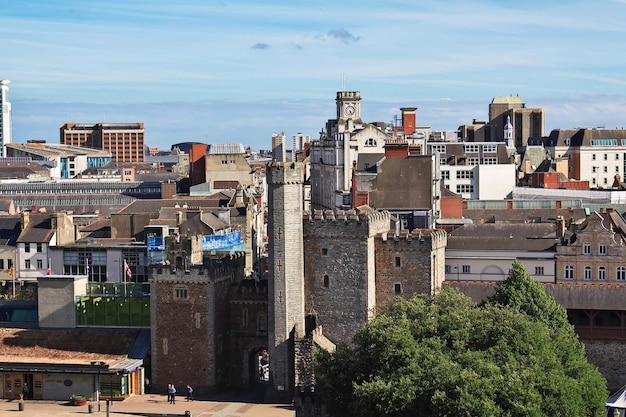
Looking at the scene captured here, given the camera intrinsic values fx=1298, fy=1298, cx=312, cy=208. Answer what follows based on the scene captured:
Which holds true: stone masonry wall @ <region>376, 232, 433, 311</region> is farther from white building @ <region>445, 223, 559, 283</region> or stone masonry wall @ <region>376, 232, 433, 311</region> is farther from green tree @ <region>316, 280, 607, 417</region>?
white building @ <region>445, 223, 559, 283</region>

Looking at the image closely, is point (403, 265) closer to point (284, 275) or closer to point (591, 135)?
point (284, 275)

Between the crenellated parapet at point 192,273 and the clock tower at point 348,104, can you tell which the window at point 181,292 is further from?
the clock tower at point 348,104

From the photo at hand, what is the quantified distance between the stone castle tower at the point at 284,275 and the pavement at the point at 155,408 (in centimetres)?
262

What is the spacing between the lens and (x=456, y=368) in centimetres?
6806

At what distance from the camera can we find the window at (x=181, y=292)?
85438mm

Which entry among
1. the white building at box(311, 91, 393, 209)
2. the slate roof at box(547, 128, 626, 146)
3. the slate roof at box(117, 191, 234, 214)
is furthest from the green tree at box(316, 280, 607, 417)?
the slate roof at box(547, 128, 626, 146)

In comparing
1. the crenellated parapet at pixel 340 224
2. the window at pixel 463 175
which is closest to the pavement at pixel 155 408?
the crenellated parapet at pixel 340 224

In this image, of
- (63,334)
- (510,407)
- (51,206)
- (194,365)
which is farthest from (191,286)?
(51,206)

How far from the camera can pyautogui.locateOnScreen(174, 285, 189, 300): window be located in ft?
280

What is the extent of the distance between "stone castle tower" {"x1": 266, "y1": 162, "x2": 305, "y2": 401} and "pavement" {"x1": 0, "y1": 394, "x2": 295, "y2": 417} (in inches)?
103

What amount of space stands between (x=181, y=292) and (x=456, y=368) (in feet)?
78.8

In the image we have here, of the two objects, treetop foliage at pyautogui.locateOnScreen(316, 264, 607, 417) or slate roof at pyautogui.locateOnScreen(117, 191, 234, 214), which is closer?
treetop foliage at pyautogui.locateOnScreen(316, 264, 607, 417)

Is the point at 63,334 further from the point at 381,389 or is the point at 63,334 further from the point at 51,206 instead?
the point at 51,206

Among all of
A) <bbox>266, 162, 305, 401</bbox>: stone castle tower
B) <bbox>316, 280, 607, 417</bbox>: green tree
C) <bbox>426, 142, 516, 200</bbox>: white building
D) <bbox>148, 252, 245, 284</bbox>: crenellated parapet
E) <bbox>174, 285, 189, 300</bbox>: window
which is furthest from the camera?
<bbox>426, 142, 516, 200</bbox>: white building
